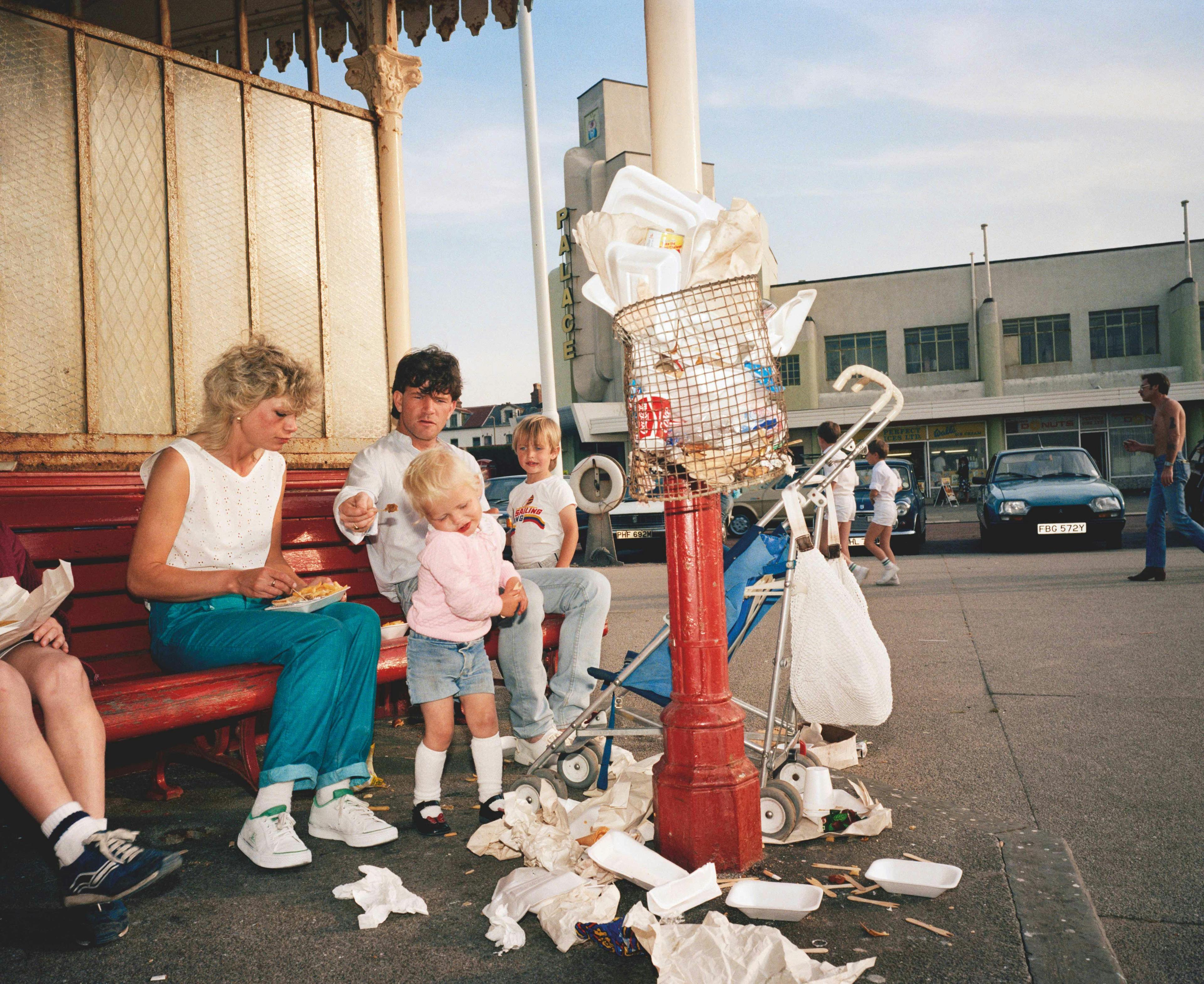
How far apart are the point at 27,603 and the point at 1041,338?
36.0 meters

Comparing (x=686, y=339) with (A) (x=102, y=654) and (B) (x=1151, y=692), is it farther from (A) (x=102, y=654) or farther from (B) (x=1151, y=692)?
(B) (x=1151, y=692)

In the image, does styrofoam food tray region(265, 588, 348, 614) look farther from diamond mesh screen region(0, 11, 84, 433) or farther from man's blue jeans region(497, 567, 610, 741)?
diamond mesh screen region(0, 11, 84, 433)

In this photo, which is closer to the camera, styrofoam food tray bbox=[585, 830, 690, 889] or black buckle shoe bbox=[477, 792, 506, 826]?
styrofoam food tray bbox=[585, 830, 690, 889]

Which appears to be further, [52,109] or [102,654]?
[52,109]

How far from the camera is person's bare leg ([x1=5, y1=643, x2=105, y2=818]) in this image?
2.72 metres

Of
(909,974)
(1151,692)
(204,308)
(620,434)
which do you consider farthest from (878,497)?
(620,434)

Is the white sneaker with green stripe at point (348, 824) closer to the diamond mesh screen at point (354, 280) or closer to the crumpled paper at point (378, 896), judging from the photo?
the crumpled paper at point (378, 896)

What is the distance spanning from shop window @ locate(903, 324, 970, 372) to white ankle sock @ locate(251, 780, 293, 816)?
1340 inches

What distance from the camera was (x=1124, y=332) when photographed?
3300 cm

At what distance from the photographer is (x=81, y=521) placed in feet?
12.5

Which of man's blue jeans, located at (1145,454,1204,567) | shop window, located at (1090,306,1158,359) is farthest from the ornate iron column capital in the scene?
shop window, located at (1090,306,1158,359)

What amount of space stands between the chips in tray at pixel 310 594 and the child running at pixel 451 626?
0.34 metres

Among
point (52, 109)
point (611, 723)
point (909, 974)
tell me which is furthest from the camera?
point (52, 109)

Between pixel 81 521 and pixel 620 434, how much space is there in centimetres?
2753
